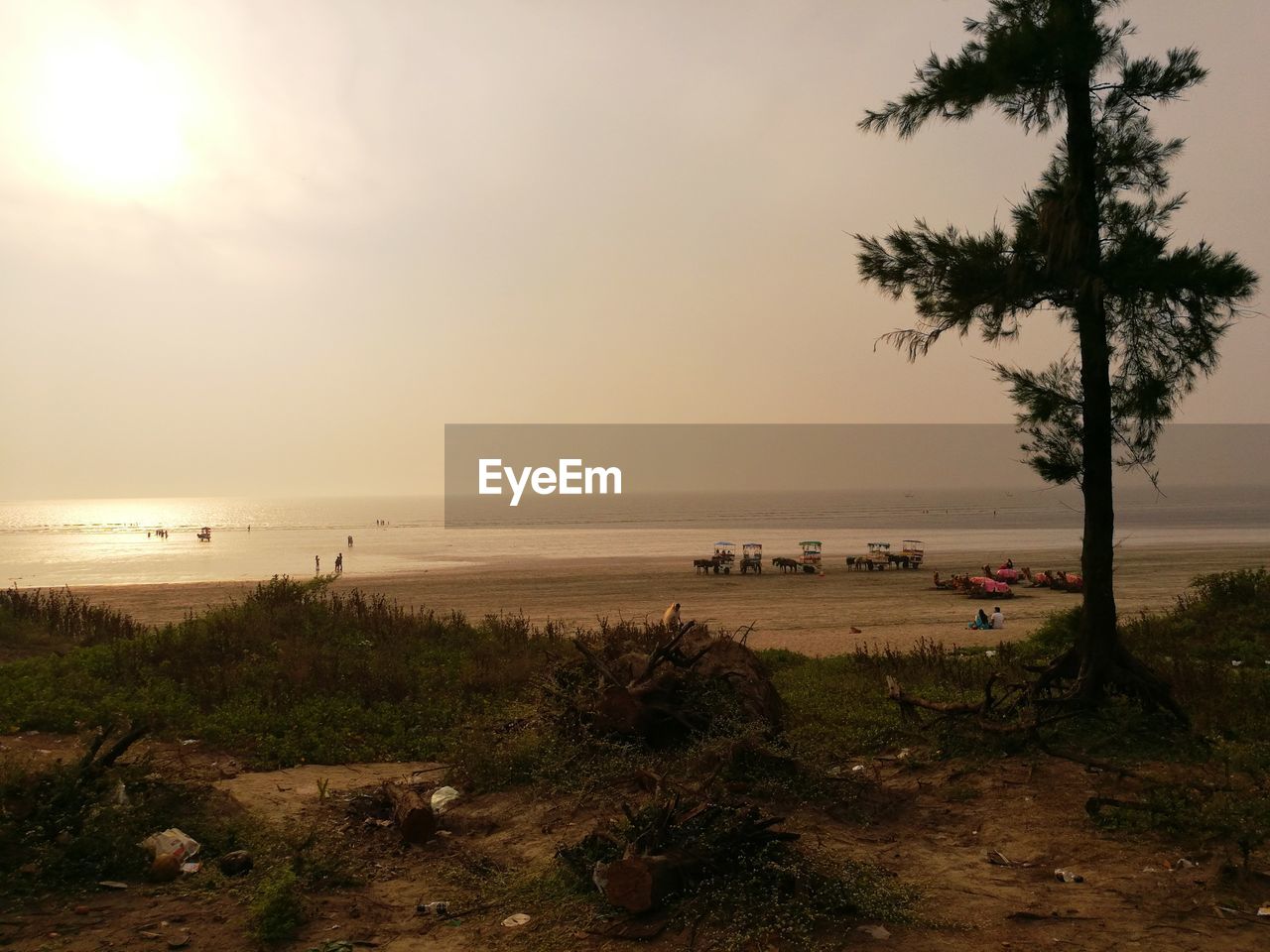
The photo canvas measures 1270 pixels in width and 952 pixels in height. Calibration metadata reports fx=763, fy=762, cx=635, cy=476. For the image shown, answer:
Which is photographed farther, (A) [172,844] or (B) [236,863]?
(A) [172,844]

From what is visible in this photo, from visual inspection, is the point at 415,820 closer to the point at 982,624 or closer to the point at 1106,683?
the point at 1106,683

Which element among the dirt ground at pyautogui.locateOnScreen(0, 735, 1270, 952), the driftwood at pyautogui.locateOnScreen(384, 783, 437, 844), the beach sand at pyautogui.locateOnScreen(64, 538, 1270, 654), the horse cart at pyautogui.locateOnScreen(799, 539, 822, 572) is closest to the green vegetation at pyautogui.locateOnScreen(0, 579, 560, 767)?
the dirt ground at pyautogui.locateOnScreen(0, 735, 1270, 952)

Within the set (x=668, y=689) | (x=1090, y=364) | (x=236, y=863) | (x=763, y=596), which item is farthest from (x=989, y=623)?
(x=236, y=863)

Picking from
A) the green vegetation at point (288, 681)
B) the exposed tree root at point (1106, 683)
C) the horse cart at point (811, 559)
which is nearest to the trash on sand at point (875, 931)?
the exposed tree root at point (1106, 683)

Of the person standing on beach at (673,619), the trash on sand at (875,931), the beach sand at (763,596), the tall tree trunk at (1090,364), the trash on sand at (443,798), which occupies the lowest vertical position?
the beach sand at (763,596)

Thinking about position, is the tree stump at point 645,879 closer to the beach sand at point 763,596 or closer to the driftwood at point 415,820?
the driftwood at point 415,820

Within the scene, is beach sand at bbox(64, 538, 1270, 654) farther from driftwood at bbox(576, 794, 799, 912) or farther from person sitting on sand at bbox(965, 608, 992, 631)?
driftwood at bbox(576, 794, 799, 912)
